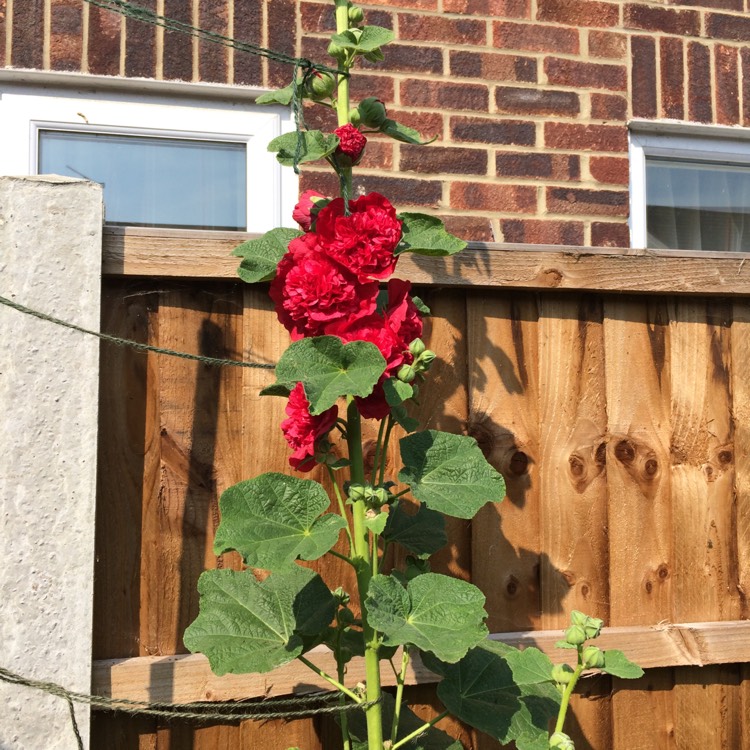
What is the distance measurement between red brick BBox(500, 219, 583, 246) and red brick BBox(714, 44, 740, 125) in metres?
0.74

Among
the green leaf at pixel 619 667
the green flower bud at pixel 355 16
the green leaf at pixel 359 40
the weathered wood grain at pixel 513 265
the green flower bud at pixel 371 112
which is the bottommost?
the green leaf at pixel 619 667

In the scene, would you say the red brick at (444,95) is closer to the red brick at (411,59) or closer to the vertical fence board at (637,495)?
the red brick at (411,59)

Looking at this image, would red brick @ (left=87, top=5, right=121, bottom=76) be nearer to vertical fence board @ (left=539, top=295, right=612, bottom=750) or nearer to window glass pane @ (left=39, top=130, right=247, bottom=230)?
window glass pane @ (left=39, top=130, right=247, bottom=230)

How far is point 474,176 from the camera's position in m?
3.18

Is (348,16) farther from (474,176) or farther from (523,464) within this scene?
(474,176)

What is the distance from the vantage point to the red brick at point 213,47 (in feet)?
9.86

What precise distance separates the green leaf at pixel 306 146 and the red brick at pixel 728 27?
2.39 metres

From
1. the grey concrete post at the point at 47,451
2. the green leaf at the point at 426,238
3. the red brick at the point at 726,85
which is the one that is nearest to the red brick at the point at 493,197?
the red brick at the point at 726,85

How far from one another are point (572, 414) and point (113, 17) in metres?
1.98

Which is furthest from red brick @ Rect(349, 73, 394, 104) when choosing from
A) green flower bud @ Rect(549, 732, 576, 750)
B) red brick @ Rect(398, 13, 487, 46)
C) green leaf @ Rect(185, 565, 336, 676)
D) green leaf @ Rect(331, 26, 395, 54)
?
green flower bud @ Rect(549, 732, 576, 750)

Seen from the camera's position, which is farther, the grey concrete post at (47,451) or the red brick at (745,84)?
the red brick at (745,84)

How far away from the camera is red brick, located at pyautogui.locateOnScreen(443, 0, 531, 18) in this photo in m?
3.19

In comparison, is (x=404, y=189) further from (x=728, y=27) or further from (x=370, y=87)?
(x=728, y=27)

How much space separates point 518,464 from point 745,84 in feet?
7.21
